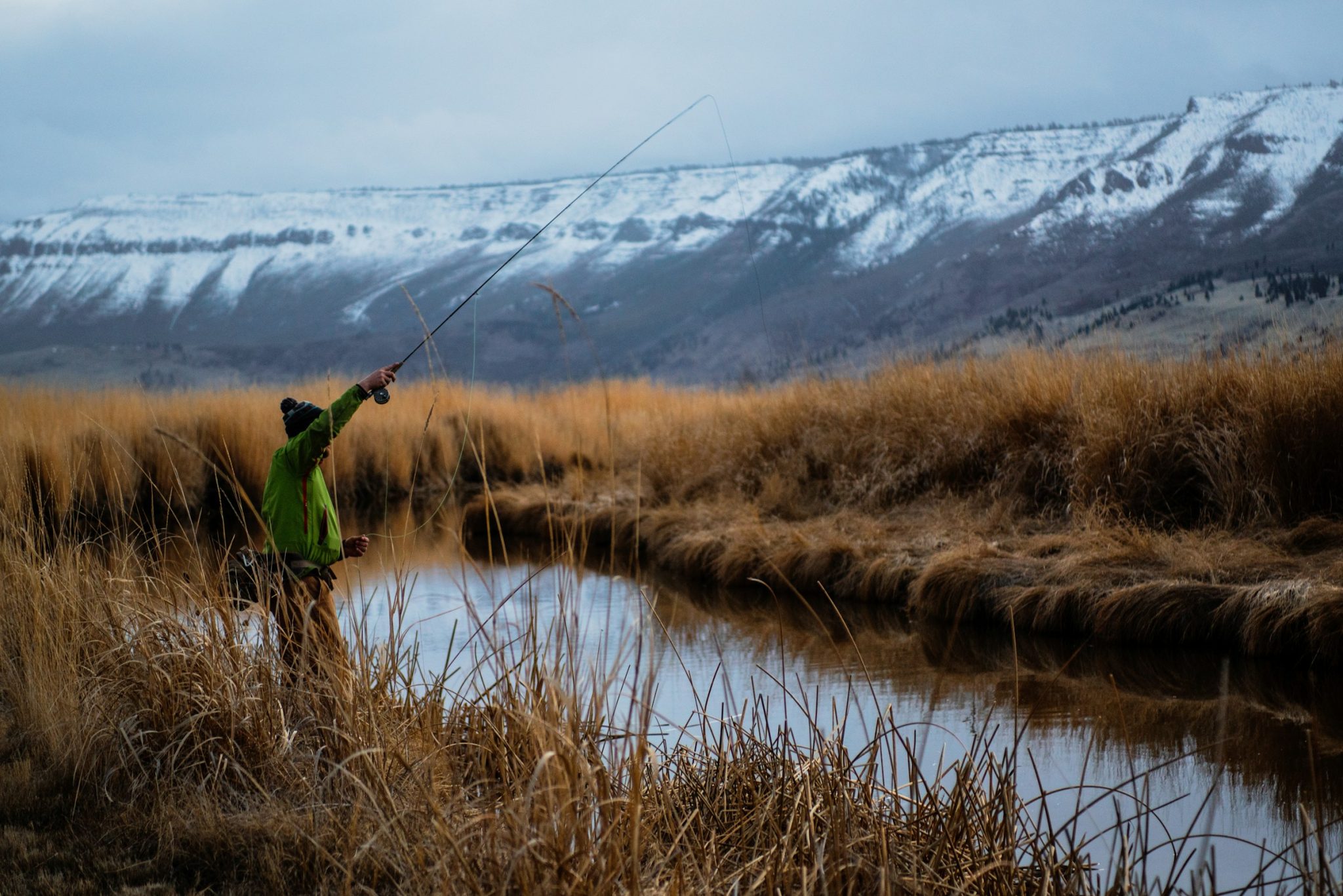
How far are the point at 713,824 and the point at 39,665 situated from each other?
2.17 metres

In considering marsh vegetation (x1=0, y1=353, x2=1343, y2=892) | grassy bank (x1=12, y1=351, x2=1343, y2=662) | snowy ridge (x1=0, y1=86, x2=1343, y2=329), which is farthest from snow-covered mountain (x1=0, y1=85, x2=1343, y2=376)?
marsh vegetation (x1=0, y1=353, x2=1343, y2=892)

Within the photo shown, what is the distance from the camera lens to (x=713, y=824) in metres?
2.55

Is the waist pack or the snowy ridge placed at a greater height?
the snowy ridge

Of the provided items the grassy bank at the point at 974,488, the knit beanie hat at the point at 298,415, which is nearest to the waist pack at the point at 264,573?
the knit beanie hat at the point at 298,415

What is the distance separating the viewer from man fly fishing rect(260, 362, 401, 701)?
10.3 feet

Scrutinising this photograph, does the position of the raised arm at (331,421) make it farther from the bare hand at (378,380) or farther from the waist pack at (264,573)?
the waist pack at (264,573)

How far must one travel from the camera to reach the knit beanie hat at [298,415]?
3.52 m

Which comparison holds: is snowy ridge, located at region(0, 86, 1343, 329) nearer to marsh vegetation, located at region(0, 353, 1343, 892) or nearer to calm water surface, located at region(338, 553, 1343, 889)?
marsh vegetation, located at region(0, 353, 1343, 892)

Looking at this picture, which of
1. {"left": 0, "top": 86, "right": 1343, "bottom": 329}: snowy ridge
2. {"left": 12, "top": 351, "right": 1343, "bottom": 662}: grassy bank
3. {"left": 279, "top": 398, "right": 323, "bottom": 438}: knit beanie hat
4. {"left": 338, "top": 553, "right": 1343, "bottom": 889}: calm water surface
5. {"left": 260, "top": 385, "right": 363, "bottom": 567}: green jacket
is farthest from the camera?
{"left": 0, "top": 86, "right": 1343, "bottom": 329}: snowy ridge

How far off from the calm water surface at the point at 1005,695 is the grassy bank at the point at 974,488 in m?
0.35

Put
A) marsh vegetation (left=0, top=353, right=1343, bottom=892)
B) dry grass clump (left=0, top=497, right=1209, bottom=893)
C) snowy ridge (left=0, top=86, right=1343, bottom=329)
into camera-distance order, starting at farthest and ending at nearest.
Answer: snowy ridge (left=0, top=86, right=1343, bottom=329)
marsh vegetation (left=0, top=353, right=1343, bottom=892)
dry grass clump (left=0, top=497, right=1209, bottom=893)

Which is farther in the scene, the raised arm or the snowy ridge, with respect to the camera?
the snowy ridge

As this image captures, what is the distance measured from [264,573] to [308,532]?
0.17 metres

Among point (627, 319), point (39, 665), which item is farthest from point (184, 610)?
point (627, 319)
